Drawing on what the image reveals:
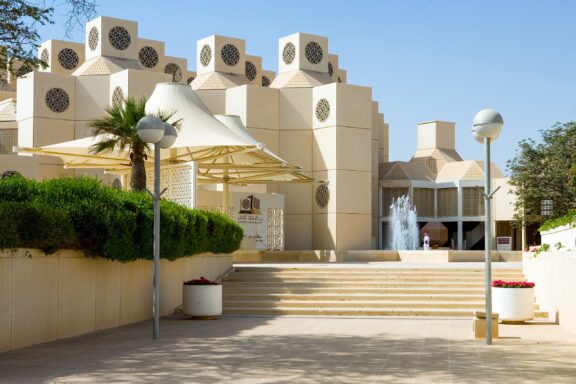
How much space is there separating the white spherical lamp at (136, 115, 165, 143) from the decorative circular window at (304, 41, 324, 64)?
30.9 meters

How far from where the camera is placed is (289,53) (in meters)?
44.7

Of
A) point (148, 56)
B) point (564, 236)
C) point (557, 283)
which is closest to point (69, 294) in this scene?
point (557, 283)

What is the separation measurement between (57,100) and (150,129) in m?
28.3

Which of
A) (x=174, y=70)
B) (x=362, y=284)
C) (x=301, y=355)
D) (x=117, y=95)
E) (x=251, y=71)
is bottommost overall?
(x=301, y=355)

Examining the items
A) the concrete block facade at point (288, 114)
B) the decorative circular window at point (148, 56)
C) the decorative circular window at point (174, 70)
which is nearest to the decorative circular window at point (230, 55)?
the concrete block facade at point (288, 114)

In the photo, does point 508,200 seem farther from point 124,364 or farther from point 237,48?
point 124,364

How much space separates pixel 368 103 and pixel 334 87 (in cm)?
182

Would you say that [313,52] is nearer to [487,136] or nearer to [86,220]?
[86,220]

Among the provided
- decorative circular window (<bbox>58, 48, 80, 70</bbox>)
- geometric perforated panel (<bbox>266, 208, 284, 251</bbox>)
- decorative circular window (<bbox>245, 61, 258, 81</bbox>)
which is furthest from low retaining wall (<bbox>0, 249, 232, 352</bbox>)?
decorative circular window (<bbox>245, 61, 258, 81</bbox>)

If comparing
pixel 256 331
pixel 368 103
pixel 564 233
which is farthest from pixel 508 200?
pixel 256 331

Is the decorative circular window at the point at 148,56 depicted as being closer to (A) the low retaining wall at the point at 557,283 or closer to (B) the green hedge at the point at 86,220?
(B) the green hedge at the point at 86,220

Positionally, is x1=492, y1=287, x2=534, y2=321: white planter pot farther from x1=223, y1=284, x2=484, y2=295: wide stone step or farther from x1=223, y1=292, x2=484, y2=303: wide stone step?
x1=223, y1=284, x2=484, y2=295: wide stone step

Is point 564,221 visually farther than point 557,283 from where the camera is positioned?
Yes

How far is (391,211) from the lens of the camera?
51.2m
